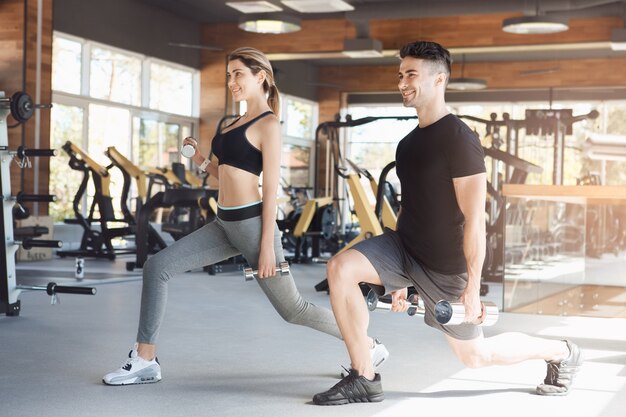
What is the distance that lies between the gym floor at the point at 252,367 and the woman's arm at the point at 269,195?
49cm

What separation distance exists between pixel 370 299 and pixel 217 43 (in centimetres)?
1180

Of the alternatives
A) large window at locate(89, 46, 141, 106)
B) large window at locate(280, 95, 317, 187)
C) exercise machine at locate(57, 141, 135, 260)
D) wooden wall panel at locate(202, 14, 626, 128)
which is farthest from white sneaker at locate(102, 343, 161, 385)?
large window at locate(280, 95, 317, 187)

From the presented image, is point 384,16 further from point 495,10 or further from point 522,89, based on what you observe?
point 522,89

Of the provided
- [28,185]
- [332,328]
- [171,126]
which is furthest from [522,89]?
[332,328]

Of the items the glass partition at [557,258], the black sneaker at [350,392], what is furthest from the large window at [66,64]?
the black sneaker at [350,392]

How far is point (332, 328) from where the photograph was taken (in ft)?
11.1

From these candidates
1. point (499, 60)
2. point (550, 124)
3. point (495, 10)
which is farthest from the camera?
point (499, 60)

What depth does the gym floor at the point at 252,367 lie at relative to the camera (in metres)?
3.00

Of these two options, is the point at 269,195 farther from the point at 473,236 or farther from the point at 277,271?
the point at 473,236

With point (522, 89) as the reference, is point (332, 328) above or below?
below

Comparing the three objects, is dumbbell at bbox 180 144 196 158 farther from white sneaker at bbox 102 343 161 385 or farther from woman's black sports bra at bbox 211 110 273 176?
white sneaker at bbox 102 343 161 385

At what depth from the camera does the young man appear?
105 inches

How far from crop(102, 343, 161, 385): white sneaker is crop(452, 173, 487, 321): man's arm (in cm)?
131

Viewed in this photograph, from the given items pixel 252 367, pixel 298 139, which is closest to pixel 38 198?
pixel 252 367
